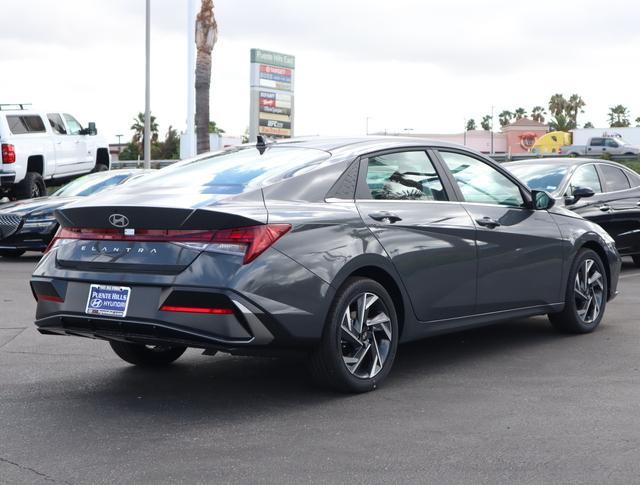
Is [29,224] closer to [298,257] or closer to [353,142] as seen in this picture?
[353,142]

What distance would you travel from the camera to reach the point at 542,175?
12.6m

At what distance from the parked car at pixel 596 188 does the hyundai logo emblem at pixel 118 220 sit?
286 inches

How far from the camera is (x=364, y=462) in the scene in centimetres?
471

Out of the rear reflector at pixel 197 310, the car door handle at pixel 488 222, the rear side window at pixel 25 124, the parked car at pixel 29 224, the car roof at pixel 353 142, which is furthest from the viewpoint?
the rear side window at pixel 25 124

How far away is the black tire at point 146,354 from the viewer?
6.93 metres

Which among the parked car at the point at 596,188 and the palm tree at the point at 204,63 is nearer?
the parked car at the point at 596,188

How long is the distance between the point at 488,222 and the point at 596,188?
6.37 meters

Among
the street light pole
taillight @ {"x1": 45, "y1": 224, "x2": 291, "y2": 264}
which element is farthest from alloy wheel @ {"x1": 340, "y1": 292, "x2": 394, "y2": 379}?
the street light pole

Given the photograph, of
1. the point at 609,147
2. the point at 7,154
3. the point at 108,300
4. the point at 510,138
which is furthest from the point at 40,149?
the point at 510,138

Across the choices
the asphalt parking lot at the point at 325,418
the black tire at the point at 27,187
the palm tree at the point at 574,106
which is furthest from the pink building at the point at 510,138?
the asphalt parking lot at the point at 325,418

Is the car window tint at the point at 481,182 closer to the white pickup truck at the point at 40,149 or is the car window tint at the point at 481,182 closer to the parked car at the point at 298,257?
the parked car at the point at 298,257

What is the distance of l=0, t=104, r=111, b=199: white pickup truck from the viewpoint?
21.2 m

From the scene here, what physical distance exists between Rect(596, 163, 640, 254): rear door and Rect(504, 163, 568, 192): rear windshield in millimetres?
881

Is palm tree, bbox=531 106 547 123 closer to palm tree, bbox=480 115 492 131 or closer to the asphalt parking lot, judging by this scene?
palm tree, bbox=480 115 492 131
